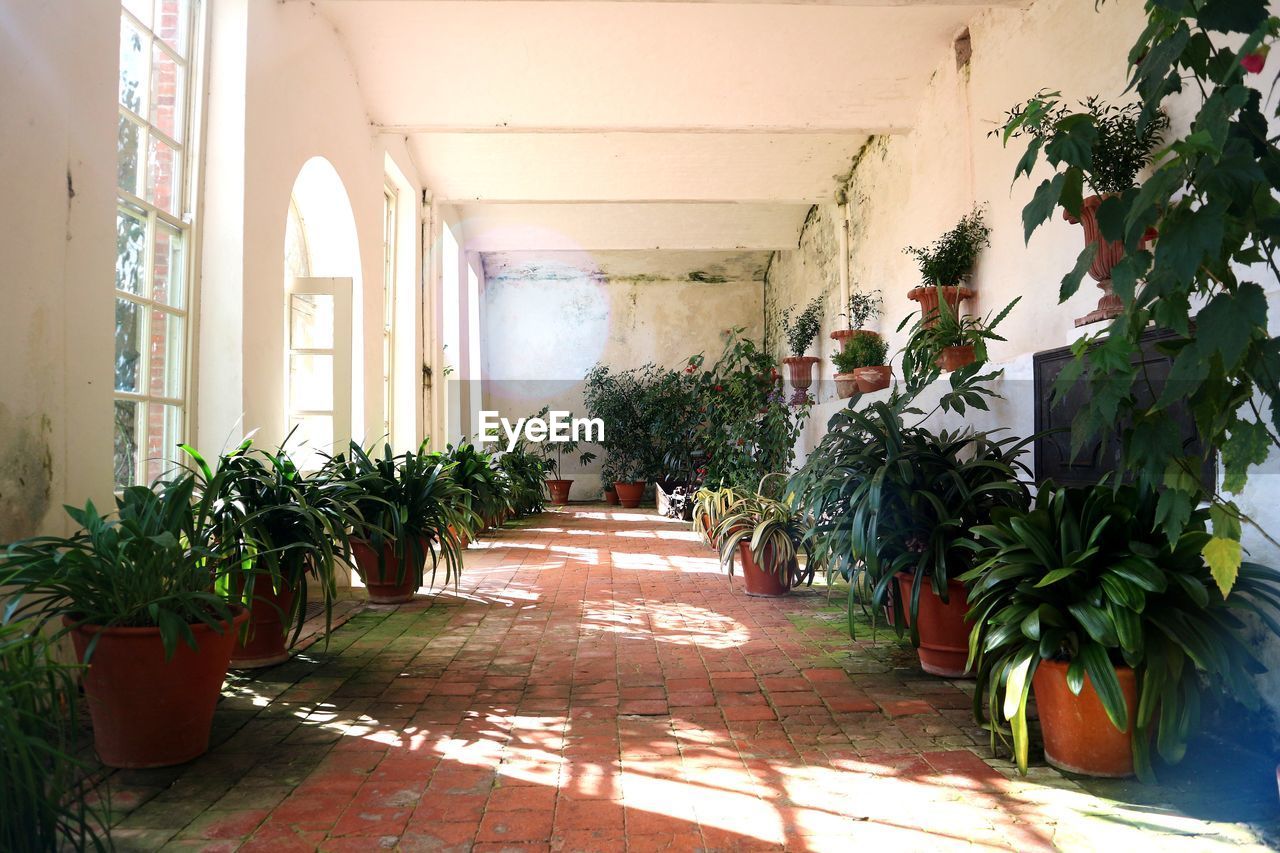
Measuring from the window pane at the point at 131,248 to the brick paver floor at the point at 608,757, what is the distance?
1.72 m

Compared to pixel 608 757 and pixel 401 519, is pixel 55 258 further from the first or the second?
pixel 608 757

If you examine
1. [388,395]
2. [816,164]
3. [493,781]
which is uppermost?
[816,164]

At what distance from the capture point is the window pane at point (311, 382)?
17.4ft

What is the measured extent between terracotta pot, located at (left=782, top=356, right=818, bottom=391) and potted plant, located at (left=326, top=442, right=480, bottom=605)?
16.5ft

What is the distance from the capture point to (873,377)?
662 cm

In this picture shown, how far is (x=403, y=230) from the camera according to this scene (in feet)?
25.7

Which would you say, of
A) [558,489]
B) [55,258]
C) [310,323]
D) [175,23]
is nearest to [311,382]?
[310,323]

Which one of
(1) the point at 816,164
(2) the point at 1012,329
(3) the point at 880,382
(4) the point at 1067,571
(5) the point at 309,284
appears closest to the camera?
(4) the point at 1067,571

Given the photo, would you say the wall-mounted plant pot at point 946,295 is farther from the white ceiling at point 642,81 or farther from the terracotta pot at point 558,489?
the terracotta pot at point 558,489

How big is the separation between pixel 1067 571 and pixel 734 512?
11.6ft

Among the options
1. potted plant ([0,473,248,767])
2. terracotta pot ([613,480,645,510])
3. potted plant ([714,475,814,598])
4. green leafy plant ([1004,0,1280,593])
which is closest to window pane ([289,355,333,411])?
potted plant ([714,475,814,598])

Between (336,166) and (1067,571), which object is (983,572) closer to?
(1067,571)

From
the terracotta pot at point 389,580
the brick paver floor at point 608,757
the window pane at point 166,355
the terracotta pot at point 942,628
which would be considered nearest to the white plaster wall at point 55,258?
the window pane at point 166,355

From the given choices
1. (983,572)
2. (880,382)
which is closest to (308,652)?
(983,572)
